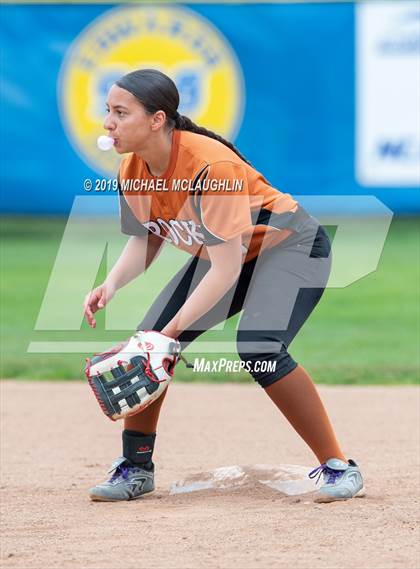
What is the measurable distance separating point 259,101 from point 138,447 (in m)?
9.49

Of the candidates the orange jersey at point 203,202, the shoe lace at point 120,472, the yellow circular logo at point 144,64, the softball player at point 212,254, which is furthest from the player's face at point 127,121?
the yellow circular logo at point 144,64

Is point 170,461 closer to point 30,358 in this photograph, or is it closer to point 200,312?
point 200,312

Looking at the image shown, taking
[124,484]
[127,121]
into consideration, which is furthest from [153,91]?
[124,484]

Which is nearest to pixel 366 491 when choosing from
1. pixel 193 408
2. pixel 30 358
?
pixel 193 408

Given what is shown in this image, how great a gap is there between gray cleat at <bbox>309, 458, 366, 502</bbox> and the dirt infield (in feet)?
0.17

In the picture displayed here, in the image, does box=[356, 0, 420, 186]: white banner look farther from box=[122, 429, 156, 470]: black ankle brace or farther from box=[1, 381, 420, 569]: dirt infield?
box=[122, 429, 156, 470]: black ankle brace

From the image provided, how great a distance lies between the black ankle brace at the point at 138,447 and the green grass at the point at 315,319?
2.98 meters

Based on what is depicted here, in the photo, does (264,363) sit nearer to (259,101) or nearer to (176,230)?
(176,230)

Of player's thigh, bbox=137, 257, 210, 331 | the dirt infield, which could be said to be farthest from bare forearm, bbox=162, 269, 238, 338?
the dirt infield

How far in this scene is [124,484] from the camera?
463cm

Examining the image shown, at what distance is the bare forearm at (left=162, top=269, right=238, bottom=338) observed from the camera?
A: 13.7ft

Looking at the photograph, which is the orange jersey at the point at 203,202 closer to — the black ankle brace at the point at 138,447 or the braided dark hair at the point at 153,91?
the braided dark hair at the point at 153,91

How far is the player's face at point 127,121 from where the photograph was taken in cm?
420

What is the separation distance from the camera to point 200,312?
4.21 meters
